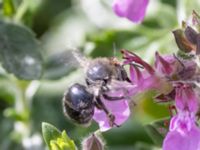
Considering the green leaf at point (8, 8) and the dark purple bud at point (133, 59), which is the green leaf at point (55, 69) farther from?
the dark purple bud at point (133, 59)

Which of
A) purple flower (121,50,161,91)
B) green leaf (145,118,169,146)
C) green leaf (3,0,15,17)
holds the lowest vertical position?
green leaf (145,118,169,146)

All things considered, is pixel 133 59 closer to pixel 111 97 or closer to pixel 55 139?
pixel 111 97

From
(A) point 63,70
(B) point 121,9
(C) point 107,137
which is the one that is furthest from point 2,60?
(C) point 107,137

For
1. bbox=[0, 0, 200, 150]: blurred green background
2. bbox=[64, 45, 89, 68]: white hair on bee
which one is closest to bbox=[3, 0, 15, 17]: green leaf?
bbox=[0, 0, 200, 150]: blurred green background

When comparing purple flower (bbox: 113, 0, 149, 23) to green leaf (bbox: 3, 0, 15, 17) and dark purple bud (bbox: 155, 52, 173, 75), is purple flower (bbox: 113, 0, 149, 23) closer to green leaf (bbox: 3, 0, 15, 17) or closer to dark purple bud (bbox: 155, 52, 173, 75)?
dark purple bud (bbox: 155, 52, 173, 75)

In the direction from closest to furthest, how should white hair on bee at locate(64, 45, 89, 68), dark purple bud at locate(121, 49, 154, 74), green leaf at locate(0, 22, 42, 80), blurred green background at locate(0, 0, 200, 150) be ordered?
1. dark purple bud at locate(121, 49, 154, 74)
2. white hair on bee at locate(64, 45, 89, 68)
3. green leaf at locate(0, 22, 42, 80)
4. blurred green background at locate(0, 0, 200, 150)

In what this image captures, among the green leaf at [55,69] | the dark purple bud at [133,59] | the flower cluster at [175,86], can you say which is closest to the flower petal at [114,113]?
the flower cluster at [175,86]

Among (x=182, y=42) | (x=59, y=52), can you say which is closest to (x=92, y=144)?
(x=182, y=42)
